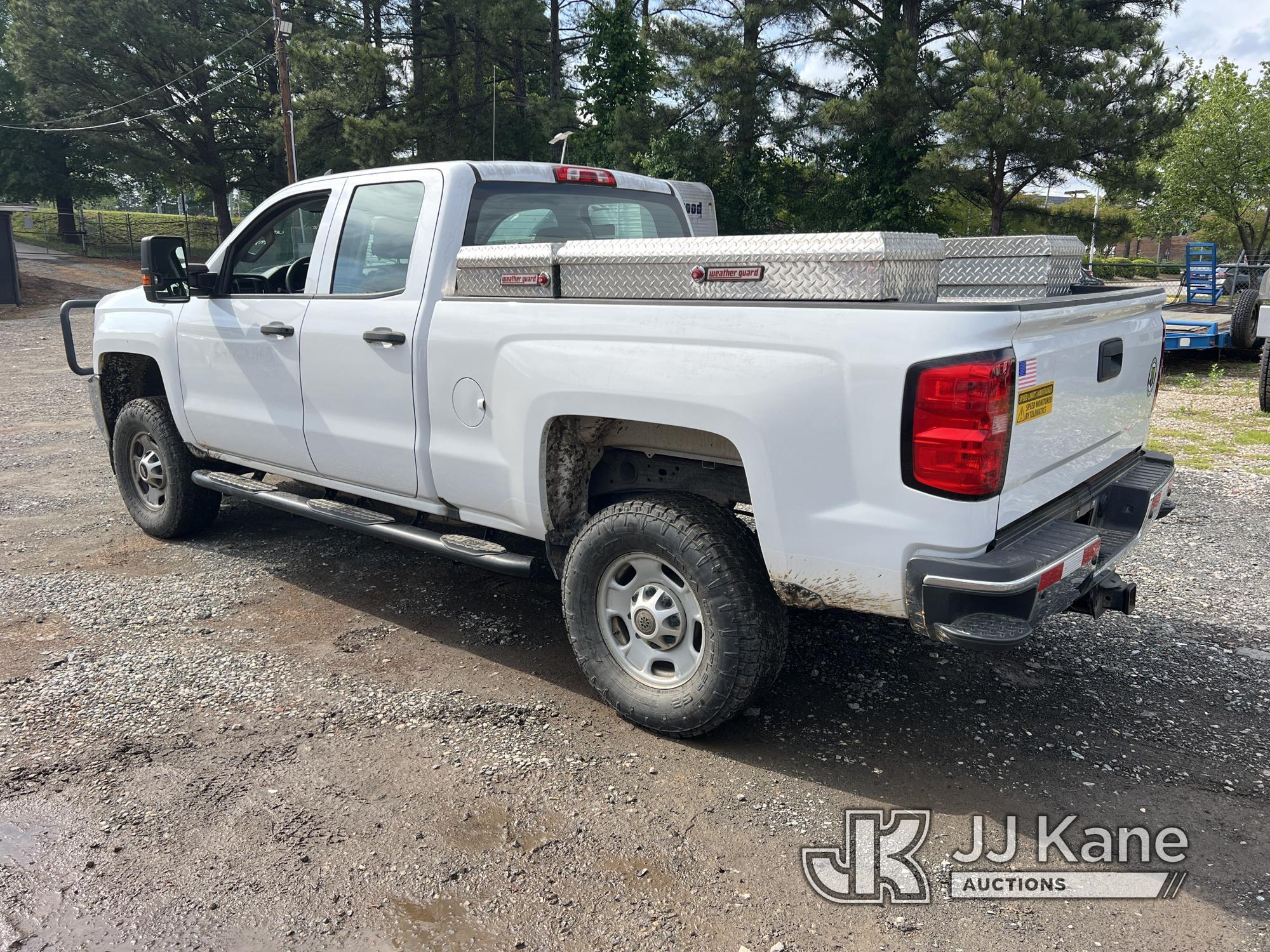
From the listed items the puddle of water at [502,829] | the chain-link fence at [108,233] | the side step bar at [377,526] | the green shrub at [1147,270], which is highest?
the chain-link fence at [108,233]

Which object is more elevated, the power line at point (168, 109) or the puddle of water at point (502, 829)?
the power line at point (168, 109)

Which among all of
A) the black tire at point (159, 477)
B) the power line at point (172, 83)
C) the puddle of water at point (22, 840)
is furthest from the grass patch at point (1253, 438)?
the power line at point (172, 83)

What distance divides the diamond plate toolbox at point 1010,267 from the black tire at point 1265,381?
7081mm

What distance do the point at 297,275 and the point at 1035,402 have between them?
12.1ft

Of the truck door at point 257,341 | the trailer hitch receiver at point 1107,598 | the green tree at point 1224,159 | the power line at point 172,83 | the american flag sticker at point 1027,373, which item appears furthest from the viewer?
the power line at point 172,83

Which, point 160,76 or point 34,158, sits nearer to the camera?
point 160,76

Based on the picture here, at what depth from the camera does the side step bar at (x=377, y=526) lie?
3.95 metres

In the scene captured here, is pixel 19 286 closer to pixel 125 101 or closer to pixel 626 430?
pixel 125 101

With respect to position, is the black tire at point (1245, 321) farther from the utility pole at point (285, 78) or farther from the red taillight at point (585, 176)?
the utility pole at point (285, 78)

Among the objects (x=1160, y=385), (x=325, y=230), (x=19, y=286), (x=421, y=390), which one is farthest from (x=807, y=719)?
(x=19, y=286)

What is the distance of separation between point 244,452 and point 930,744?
148 inches

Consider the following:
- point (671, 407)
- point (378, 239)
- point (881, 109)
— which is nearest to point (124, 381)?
point (378, 239)

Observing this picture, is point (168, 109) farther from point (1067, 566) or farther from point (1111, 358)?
point (1067, 566)

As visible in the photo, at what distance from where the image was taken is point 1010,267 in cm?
407
